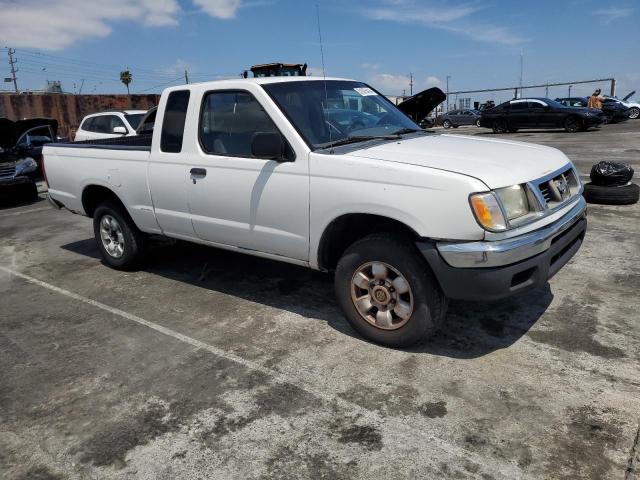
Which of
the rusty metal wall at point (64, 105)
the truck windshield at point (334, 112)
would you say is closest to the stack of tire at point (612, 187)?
the truck windshield at point (334, 112)

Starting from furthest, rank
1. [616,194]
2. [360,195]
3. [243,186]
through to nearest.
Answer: [616,194] < [243,186] < [360,195]

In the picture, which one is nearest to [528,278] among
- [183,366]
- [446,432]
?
[446,432]

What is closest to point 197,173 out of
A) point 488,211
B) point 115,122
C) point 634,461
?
point 488,211

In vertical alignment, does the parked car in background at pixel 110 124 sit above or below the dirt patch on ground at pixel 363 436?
above

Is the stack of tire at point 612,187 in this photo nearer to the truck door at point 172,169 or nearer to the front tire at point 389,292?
the front tire at point 389,292

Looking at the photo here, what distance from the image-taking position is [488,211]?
302 cm

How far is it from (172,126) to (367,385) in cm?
291

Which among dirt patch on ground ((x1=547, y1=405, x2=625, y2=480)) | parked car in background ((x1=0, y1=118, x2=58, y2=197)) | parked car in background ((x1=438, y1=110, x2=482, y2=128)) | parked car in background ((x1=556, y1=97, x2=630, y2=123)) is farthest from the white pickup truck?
parked car in background ((x1=438, y1=110, x2=482, y2=128))

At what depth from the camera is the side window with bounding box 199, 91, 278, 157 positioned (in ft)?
13.3

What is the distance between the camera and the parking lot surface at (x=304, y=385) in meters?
2.55

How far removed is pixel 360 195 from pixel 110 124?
10.2 meters

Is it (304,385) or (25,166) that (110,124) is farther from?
(304,385)

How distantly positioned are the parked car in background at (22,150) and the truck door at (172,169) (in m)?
7.23

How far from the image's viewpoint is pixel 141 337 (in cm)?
404
